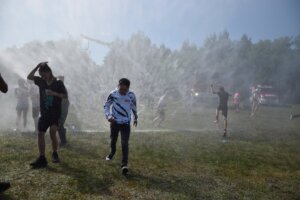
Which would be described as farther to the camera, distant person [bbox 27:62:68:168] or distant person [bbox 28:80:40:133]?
distant person [bbox 28:80:40:133]

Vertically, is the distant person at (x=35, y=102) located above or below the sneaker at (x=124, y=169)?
above

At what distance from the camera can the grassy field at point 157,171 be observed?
25.7 ft

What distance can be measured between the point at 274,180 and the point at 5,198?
7220 millimetres

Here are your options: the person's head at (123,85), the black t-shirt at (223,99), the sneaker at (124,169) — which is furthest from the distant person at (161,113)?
the sneaker at (124,169)

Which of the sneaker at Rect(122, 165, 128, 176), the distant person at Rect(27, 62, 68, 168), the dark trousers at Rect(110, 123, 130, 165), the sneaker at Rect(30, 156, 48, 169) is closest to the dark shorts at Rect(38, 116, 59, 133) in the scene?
the distant person at Rect(27, 62, 68, 168)

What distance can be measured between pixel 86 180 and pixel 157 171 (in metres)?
2.31

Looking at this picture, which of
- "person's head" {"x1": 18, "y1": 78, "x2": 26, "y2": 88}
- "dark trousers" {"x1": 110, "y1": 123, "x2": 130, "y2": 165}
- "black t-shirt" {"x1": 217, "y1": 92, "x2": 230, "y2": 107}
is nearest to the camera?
"dark trousers" {"x1": 110, "y1": 123, "x2": 130, "y2": 165}

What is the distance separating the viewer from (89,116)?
2548cm

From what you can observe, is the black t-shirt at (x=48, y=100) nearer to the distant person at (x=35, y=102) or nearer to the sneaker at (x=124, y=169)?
the sneaker at (x=124, y=169)

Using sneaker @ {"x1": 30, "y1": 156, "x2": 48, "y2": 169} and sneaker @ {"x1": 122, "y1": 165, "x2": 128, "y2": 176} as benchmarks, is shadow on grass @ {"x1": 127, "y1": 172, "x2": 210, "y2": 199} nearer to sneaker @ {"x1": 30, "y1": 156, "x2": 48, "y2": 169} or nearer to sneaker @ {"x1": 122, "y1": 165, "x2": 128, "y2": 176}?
sneaker @ {"x1": 122, "y1": 165, "x2": 128, "y2": 176}

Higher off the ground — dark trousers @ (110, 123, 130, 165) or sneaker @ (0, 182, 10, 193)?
dark trousers @ (110, 123, 130, 165)

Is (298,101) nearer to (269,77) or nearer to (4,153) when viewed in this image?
(269,77)

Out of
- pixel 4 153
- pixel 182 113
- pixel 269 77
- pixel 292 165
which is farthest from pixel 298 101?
pixel 4 153

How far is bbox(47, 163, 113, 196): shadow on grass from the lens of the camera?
7.76 m
